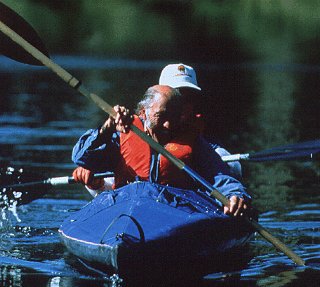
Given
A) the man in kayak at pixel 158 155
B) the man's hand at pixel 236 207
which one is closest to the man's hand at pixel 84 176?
the man in kayak at pixel 158 155

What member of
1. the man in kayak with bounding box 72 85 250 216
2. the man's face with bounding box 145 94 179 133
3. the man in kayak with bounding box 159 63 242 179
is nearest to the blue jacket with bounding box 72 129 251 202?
the man in kayak with bounding box 72 85 250 216

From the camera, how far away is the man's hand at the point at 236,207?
889 cm

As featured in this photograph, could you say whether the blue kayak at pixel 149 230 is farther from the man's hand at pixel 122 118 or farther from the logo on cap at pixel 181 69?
the logo on cap at pixel 181 69

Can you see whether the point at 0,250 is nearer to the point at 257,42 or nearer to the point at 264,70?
the point at 264,70

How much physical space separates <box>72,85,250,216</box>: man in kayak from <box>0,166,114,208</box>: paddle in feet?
5.92

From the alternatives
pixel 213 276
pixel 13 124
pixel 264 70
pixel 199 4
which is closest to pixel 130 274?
pixel 213 276

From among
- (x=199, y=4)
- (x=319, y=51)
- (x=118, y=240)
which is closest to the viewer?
(x=118, y=240)

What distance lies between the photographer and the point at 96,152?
9.23 metres

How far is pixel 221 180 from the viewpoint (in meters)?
9.38

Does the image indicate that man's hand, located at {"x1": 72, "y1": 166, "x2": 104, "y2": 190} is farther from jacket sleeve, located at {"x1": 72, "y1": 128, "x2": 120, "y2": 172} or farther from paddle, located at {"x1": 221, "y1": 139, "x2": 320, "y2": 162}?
paddle, located at {"x1": 221, "y1": 139, "x2": 320, "y2": 162}

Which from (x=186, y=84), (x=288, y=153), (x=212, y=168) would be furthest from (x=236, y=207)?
(x=288, y=153)

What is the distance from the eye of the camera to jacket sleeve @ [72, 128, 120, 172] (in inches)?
360

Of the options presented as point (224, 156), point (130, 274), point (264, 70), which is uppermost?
point (264, 70)

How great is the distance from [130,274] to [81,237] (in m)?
0.66
